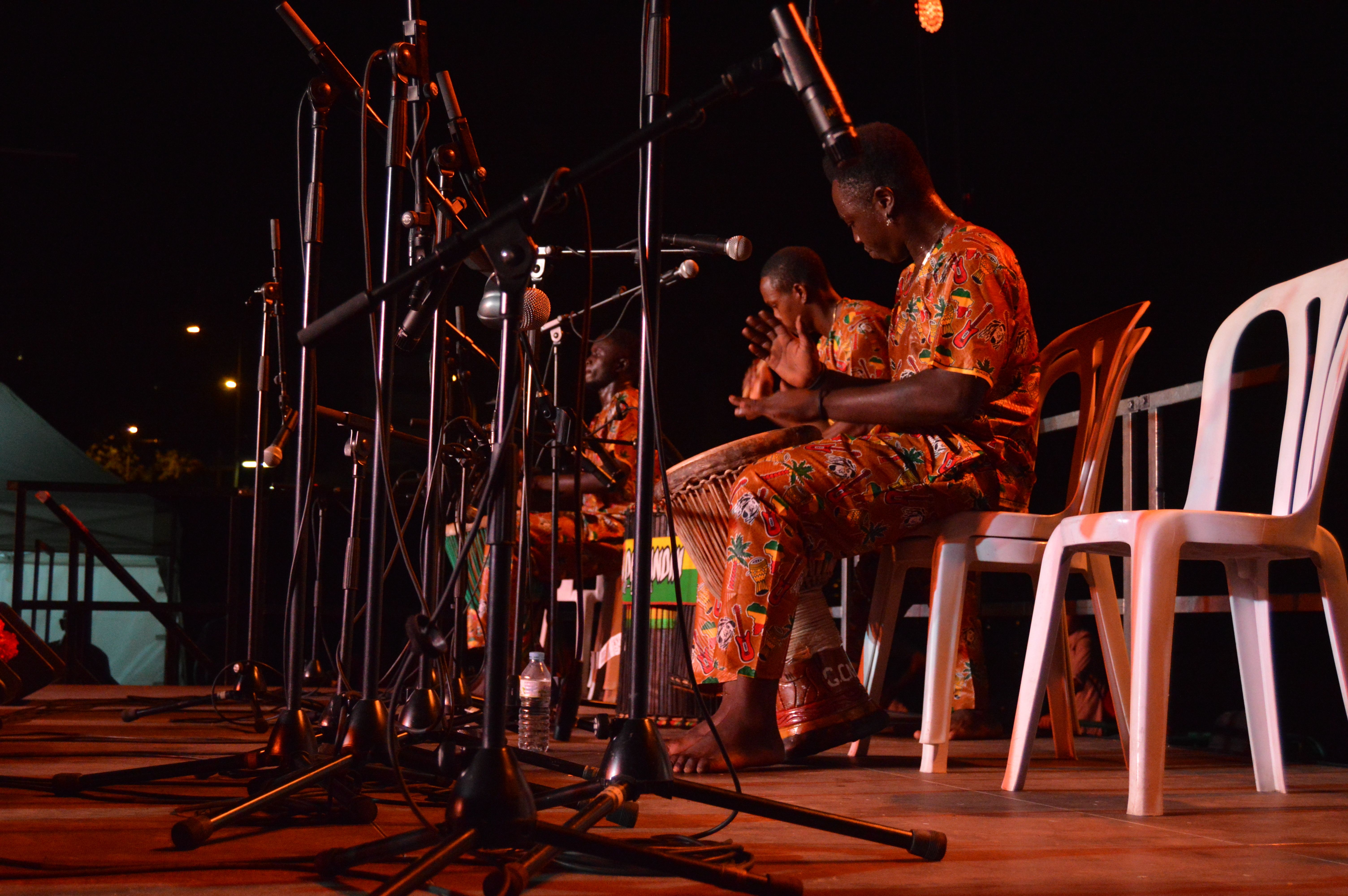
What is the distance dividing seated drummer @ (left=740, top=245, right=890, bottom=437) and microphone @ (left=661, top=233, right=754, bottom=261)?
56 cm

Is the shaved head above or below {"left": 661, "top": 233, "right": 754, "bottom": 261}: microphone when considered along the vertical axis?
above

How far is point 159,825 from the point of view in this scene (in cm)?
140

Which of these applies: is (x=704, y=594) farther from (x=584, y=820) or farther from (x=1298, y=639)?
(x=1298, y=639)

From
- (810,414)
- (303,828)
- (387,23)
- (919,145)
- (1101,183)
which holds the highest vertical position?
(387,23)

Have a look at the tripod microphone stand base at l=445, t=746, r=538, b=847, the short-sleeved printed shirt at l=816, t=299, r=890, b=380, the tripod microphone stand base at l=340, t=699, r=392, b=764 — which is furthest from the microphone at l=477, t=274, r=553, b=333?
the short-sleeved printed shirt at l=816, t=299, r=890, b=380

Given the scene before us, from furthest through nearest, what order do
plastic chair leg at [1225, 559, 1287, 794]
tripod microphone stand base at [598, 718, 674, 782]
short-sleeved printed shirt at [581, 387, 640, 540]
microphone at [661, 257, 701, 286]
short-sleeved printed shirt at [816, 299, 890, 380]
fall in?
1. short-sleeved printed shirt at [581, 387, 640, 540]
2. short-sleeved printed shirt at [816, 299, 890, 380]
3. plastic chair leg at [1225, 559, 1287, 794]
4. microphone at [661, 257, 701, 286]
5. tripod microphone stand base at [598, 718, 674, 782]

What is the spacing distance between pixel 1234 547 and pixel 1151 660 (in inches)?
11.9

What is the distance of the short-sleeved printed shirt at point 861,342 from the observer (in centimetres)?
282

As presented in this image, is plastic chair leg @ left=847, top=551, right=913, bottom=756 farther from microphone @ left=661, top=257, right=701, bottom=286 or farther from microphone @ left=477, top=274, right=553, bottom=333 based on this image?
microphone @ left=477, top=274, right=553, bottom=333

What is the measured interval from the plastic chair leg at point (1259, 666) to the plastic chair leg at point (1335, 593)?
0.35 ft

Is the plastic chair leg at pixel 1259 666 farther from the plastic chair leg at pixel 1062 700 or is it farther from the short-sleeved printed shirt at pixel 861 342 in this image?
the short-sleeved printed shirt at pixel 861 342

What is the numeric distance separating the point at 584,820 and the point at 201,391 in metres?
9.74

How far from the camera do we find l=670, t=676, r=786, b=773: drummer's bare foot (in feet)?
6.65

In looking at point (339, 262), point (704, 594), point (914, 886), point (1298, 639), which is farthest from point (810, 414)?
point (339, 262)
